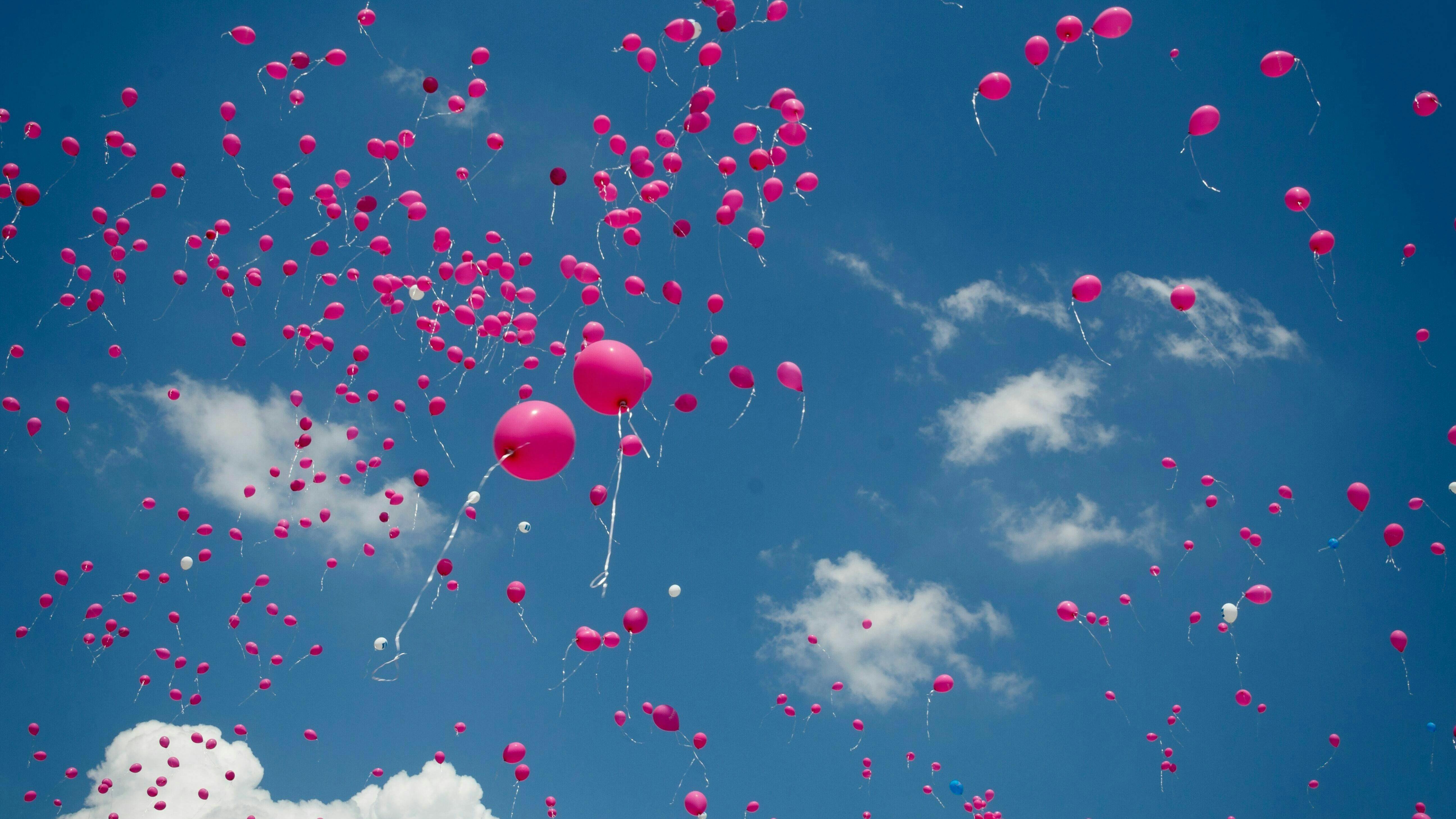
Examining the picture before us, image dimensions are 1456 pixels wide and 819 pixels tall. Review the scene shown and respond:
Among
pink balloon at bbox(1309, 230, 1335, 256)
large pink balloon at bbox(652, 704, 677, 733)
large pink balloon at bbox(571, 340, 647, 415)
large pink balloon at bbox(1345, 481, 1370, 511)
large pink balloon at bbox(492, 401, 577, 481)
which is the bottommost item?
large pink balloon at bbox(652, 704, 677, 733)

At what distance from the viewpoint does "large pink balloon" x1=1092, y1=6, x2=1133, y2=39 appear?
533 cm

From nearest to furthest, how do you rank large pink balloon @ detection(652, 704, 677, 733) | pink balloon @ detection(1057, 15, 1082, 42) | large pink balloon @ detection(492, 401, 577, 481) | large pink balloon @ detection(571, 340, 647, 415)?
1. large pink balloon @ detection(492, 401, 577, 481)
2. large pink balloon @ detection(571, 340, 647, 415)
3. pink balloon @ detection(1057, 15, 1082, 42)
4. large pink balloon @ detection(652, 704, 677, 733)

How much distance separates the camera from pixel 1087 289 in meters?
5.99

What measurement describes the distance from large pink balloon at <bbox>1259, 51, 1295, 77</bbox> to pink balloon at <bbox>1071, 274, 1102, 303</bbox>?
2.13 metres

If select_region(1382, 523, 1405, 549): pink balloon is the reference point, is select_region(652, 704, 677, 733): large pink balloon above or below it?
below

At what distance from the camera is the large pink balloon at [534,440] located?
441 centimetres

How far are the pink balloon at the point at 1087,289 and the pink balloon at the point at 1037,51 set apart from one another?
185 centimetres

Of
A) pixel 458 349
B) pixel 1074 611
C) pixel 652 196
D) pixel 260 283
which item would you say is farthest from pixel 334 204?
pixel 1074 611

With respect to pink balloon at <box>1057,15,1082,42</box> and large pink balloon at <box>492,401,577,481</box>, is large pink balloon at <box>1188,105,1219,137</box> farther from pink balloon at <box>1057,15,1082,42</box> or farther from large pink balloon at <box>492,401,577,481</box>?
large pink balloon at <box>492,401,577,481</box>

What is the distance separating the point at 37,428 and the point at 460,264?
5.79 m

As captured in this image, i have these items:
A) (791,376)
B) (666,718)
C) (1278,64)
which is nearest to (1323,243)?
(1278,64)

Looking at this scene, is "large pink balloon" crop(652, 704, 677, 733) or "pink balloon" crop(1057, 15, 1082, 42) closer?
"pink balloon" crop(1057, 15, 1082, 42)

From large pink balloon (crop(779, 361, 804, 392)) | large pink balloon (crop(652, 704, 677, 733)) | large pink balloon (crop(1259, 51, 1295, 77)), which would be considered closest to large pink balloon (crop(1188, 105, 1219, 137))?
large pink balloon (crop(1259, 51, 1295, 77))

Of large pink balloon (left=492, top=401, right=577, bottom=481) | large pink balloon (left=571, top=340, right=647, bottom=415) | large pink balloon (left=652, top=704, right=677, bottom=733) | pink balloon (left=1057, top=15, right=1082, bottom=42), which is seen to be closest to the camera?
large pink balloon (left=492, top=401, right=577, bottom=481)
